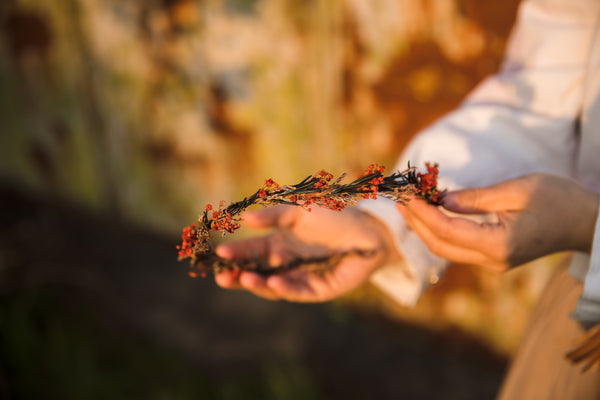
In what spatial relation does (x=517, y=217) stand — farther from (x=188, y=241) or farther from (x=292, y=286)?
(x=188, y=241)

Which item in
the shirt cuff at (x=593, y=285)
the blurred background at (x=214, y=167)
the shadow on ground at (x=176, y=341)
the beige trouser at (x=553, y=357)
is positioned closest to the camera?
the shirt cuff at (x=593, y=285)

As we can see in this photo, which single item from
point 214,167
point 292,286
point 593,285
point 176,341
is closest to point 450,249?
point 593,285

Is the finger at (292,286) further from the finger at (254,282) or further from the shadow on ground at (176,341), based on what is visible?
the shadow on ground at (176,341)

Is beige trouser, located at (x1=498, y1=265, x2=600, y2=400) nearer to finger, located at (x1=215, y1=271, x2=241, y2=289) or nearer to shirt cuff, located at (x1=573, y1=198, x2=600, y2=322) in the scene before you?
shirt cuff, located at (x1=573, y1=198, x2=600, y2=322)

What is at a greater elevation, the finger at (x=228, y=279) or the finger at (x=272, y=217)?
the finger at (x=272, y=217)

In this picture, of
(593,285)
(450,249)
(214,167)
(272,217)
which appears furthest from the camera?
(214,167)

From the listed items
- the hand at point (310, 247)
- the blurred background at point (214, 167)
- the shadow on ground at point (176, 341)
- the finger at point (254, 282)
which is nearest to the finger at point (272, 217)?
the hand at point (310, 247)
